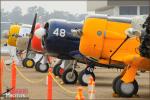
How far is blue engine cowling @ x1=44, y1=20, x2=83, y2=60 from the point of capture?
53.7ft

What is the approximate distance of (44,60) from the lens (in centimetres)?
2389

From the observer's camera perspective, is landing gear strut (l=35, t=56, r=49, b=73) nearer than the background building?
Yes

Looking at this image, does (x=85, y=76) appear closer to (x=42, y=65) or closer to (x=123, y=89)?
(x=123, y=89)

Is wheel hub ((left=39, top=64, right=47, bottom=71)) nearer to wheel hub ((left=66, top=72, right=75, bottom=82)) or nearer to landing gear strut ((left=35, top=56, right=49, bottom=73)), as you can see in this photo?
landing gear strut ((left=35, top=56, right=49, bottom=73))

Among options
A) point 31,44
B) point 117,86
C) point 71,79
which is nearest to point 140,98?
point 117,86

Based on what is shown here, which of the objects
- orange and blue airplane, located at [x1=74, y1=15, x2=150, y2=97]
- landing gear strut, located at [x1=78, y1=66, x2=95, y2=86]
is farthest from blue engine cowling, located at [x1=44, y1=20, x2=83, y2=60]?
orange and blue airplane, located at [x1=74, y1=15, x2=150, y2=97]

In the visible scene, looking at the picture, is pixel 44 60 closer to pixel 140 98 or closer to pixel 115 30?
pixel 115 30

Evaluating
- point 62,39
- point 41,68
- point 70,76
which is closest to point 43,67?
point 41,68

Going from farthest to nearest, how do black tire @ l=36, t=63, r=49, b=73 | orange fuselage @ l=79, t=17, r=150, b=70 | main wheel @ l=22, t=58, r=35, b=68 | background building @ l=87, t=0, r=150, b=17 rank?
background building @ l=87, t=0, r=150, b=17
main wheel @ l=22, t=58, r=35, b=68
black tire @ l=36, t=63, r=49, b=73
orange fuselage @ l=79, t=17, r=150, b=70

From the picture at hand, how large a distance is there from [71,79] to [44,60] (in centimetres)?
751

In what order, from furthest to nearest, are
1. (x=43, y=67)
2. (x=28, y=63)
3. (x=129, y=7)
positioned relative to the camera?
(x=129, y=7) → (x=28, y=63) → (x=43, y=67)

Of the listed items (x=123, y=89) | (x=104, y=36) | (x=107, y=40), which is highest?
(x=104, y=36)

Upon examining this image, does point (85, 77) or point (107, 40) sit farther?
point (85, 77)

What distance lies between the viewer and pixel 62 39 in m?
16.4
